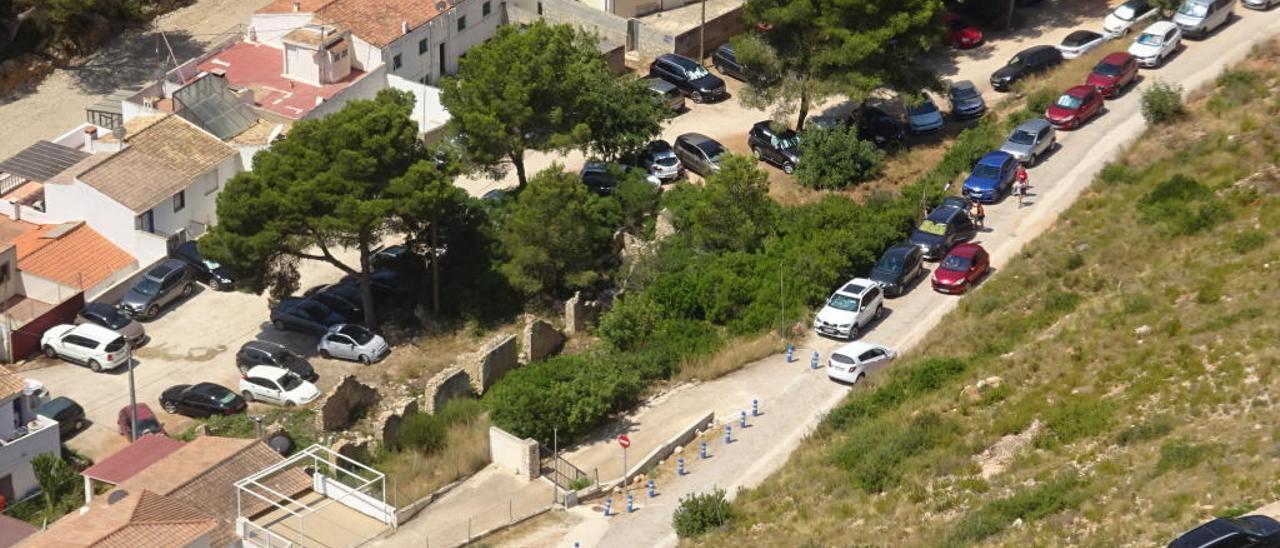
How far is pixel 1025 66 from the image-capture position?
79688 millimetres

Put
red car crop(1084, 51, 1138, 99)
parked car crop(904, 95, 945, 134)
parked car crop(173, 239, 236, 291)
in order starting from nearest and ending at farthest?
parked car crop(173, 239, 236, 291) → red car crop(1084, 51, 1138, 99) → parked car crop(904, 95, 945, 134)

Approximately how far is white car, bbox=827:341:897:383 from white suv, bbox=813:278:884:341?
2.23 metres

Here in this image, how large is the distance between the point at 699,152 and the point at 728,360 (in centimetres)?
1426

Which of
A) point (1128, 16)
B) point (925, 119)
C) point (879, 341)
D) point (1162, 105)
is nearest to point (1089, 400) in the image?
point (879, 341)

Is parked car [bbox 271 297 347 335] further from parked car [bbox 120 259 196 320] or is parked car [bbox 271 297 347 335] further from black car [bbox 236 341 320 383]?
parked car [bbox 120 259 196 320]

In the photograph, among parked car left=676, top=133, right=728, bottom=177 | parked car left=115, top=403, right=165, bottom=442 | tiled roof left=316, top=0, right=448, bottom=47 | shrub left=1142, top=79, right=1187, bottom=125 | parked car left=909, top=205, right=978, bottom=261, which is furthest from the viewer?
tiled roof left=316, top=0, right=448, bottom=47

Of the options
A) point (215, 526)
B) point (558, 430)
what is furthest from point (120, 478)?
point (558, 430)

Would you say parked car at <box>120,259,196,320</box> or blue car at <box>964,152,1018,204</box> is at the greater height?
blue car at <box>964,152,1018,204</box>

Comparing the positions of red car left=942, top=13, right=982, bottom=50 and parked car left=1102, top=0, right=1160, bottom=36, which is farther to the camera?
red car left=942, top=13, right=982, bottom=50

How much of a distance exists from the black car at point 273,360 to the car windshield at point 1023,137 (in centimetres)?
2740

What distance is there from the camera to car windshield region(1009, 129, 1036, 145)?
71062 millimetres

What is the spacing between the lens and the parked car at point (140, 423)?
6250cm

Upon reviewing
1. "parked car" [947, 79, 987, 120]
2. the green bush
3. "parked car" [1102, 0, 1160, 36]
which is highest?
the green bush

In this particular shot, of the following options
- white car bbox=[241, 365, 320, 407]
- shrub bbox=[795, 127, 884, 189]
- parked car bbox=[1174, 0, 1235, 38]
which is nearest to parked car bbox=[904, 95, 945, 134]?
shrub bbox=[795, 127, 884, 189]
